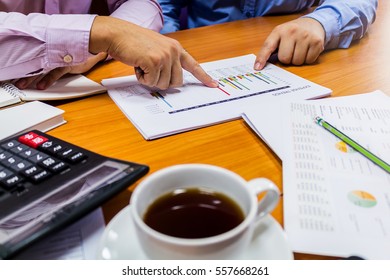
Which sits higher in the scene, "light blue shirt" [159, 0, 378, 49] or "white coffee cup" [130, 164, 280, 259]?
"white coffee cup" [130, 164, 280, 259]

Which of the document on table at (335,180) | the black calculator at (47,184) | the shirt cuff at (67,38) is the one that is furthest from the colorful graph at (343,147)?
the shirt cuff at (67,38)

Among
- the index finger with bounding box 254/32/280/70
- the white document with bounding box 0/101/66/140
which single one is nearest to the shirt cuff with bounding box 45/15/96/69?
the white document with bounding box 0/101/66/140

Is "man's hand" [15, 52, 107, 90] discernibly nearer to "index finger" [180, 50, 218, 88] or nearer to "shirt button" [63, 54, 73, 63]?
"shirt button" [63, 54, 73, 63]

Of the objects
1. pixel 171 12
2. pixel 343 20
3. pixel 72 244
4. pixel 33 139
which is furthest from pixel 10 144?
pixel 171 12

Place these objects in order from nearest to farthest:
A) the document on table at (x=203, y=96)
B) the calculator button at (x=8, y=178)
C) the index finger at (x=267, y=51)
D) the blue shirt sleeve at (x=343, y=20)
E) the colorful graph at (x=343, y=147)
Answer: the calculator button at (x=8, y=178), the colorful graph at (x=343, y=147), the document on table at (x=203, y=96), the index finger at (x=267, y=51), the blue shirt sleeve at (x=343, y=20)

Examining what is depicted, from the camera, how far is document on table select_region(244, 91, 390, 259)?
15.5 inches

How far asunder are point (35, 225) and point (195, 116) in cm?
35

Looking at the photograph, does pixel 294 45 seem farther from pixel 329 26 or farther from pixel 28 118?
pixel 28 118

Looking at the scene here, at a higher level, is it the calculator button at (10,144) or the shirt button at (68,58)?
the shirt button at (68,58)

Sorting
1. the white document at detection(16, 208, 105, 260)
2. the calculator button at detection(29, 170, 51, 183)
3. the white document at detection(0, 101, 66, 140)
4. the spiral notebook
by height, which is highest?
the calculator button at detection(29, 170, 51, 183)

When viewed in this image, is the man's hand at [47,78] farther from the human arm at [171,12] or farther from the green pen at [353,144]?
the human arm at [171,12]

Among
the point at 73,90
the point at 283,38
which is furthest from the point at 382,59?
the point at 73,90

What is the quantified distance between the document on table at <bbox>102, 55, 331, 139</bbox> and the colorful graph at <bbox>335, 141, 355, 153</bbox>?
179 mm

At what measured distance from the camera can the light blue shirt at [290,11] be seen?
3.27 ft
